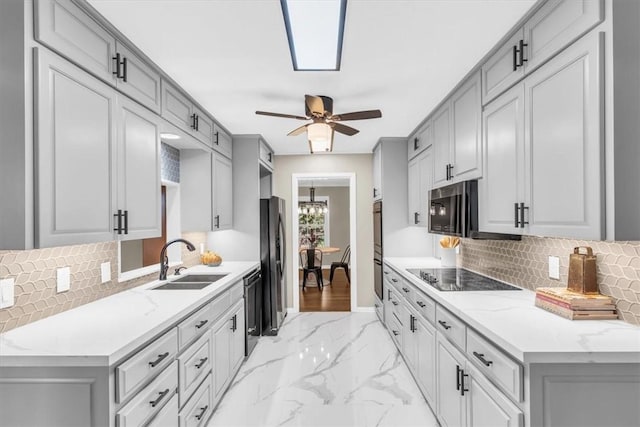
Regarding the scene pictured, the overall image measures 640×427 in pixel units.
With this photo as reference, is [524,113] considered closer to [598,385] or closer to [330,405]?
[598,385]

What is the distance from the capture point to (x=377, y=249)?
15.2 feet

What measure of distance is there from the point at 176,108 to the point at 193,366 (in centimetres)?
180

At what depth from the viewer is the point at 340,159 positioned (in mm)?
5102

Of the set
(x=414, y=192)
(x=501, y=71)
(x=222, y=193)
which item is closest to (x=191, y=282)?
(x=222, y=193)

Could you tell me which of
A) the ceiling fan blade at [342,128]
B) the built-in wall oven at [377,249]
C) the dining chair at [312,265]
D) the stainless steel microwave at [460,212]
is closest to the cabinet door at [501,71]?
the stainless steel microwave at [460,212]

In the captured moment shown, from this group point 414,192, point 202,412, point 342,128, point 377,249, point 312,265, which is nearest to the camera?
point 202,412

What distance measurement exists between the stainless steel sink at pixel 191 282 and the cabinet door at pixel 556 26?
2602 millimetres

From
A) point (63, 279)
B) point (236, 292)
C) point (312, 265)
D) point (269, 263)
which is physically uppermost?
point (63, 279)

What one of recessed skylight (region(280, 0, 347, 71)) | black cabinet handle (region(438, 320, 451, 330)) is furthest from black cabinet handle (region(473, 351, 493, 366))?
recessed skylight (region(280, 0, 347, 71))

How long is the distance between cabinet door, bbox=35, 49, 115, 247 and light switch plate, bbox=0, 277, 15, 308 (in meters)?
0.30

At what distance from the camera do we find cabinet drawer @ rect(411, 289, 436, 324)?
2.33 meters

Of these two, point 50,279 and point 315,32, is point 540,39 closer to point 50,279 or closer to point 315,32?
point 315,32

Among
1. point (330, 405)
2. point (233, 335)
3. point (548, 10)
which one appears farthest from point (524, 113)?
point (233, 335)

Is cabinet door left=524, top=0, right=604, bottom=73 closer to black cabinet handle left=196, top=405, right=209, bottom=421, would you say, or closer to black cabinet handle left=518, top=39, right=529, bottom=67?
black cabinet handle left=518, top=39, right=529, bottom=67
